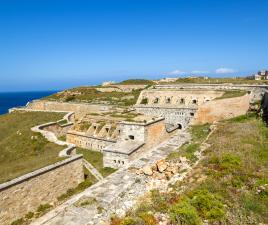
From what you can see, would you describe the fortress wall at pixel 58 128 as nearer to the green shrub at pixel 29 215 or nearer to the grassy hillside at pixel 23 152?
the grassy hillside at pixel 23 152

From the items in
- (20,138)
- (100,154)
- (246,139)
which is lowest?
(100,154)

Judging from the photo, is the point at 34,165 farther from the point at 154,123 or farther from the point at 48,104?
the point at 48,104

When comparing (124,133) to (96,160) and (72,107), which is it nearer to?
(96,160)

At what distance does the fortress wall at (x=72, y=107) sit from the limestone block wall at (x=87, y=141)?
6720mm

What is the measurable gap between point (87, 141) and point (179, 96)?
11805mm

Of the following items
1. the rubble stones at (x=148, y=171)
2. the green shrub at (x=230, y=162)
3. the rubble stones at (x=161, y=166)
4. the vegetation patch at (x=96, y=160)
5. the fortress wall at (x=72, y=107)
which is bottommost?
the vegetation patch at (x=96, y=160)

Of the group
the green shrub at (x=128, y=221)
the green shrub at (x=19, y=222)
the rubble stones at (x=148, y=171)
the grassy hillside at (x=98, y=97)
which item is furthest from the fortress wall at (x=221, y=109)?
the green shrub at (x=128, y=221)

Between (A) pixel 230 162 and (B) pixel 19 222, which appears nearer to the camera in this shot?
(A) pixel 230 162

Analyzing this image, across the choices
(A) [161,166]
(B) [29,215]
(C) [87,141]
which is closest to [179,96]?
(C) [87,141]

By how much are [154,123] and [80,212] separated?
12.6 meters

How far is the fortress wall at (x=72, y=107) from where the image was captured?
104 feet

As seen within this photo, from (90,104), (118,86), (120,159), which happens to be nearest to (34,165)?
(120,159)

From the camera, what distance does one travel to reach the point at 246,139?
13352 millimetres

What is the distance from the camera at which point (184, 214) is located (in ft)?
23.4
